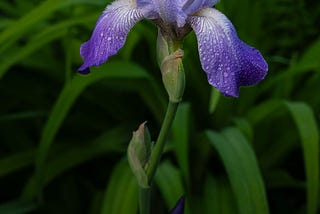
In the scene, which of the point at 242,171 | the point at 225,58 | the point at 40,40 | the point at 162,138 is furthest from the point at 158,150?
the point at 40,40

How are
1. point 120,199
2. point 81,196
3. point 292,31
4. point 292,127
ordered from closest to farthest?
point 120,199
point 292,127
point 81,196
point 292,31

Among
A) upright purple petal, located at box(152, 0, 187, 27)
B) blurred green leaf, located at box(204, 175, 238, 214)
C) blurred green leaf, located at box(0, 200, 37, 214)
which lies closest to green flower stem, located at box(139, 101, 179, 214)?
upright purple petal, located at box(152, 0, 187, 27)

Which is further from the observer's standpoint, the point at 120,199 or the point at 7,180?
the point at 7,180

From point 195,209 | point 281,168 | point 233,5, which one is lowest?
point 281,168

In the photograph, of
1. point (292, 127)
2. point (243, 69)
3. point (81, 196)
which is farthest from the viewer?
point (81, 196)

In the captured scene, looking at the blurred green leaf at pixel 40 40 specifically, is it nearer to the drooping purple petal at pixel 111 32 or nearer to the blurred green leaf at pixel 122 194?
the blurred green leaf at pixel 122 194

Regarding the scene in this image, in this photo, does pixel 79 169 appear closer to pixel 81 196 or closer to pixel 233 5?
pixel 81 196

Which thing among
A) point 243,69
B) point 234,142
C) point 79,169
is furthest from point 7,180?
point 243,69

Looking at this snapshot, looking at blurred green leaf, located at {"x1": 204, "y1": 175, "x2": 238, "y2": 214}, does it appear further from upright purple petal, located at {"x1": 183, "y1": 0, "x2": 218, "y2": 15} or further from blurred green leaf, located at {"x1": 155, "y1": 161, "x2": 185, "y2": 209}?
upright purple petal, located at {"x1": 183, "y1": 0, "x2": 218, "y2": 15}
